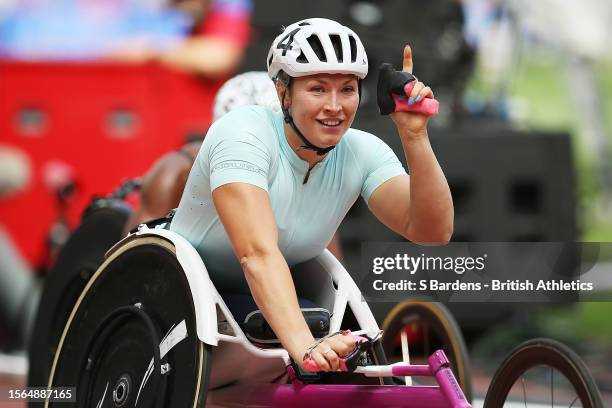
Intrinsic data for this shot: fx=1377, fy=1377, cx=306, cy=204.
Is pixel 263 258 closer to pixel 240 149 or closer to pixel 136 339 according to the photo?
pixel 240 149

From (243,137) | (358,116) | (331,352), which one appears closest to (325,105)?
(243,137)

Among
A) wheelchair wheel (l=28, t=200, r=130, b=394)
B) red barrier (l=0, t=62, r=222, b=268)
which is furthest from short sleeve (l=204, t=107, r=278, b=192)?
red barrier (l=0, t=62, r=222, b=268)

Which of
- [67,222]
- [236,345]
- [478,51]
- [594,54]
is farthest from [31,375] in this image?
[594,54]

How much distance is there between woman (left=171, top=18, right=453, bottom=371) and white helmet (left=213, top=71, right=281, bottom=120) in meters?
1.55

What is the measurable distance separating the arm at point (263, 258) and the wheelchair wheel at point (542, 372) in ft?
2.80

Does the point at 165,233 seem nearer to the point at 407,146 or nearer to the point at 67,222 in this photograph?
the point at 407,146

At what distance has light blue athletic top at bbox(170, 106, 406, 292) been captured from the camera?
4402 mm

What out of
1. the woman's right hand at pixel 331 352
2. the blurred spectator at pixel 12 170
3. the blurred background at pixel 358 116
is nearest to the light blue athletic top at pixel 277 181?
the woman's right hand at pixel 331 352

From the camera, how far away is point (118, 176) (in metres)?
13.7

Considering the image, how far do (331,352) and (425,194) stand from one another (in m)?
0.71

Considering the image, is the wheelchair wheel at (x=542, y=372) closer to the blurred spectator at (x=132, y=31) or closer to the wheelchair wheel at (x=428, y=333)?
the wheelchair wheel at (x=428, y=333)

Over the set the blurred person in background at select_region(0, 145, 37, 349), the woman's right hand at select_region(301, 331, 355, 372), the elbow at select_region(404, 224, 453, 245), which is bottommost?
the woman's right hand at select_region(301, 331, 355, 372)

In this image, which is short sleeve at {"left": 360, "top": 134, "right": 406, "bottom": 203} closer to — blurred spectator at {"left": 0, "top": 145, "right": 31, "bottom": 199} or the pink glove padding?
the pink glove padding

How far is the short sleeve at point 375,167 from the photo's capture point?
466 centimetres
